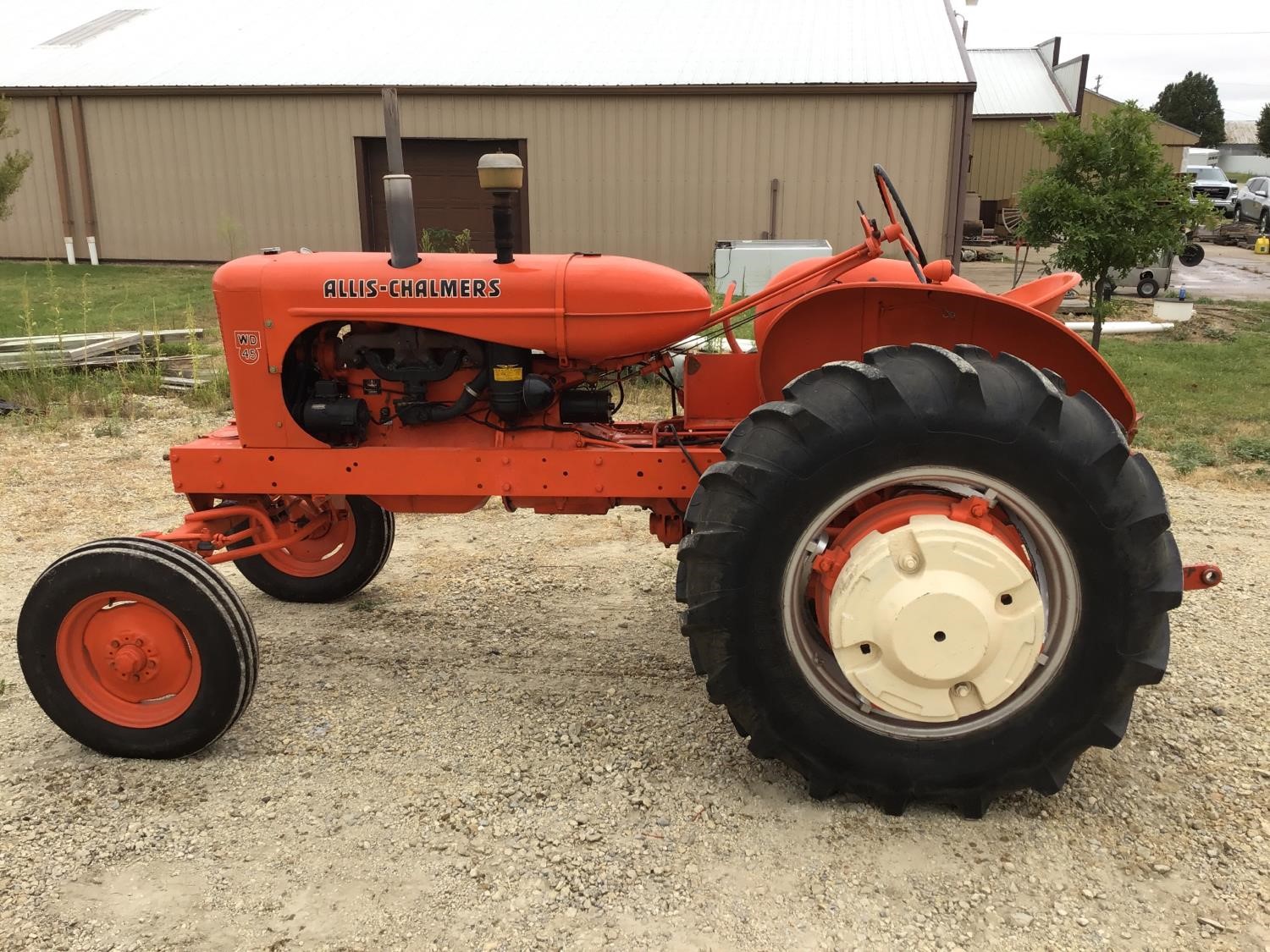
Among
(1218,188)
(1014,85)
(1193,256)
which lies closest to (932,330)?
(1193,256)

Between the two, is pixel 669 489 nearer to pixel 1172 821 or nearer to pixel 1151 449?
pixel 1172 821

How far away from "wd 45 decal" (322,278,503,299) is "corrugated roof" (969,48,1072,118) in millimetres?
25580

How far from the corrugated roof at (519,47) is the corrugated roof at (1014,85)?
10766 mm

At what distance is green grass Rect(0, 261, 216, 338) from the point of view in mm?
10547

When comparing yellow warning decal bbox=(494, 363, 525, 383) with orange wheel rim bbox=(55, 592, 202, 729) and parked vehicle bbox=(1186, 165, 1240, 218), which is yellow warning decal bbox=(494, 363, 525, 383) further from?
parked vehicle bbox=(1186, 165, 1240, 218)

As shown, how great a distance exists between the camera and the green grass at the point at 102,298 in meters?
A: 10.5

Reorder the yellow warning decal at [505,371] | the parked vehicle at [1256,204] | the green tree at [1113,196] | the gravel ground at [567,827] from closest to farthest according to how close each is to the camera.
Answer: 1. the gravel ground at [567,827]
2. the yellow warning decal at [505,371]
3. the green tree at [1113,196]
4. the parked vehicle at [1256,204]

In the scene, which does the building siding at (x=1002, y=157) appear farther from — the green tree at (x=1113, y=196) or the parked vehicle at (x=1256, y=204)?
the green tree at (x=1113, y=196)

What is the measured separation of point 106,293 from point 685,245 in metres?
8.11

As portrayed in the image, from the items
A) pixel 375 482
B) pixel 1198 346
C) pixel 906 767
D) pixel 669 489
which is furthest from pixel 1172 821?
pixel 1198 346

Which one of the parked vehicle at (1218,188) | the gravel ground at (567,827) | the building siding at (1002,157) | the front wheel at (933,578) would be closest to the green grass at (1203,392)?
the gravel ground at (567,827)

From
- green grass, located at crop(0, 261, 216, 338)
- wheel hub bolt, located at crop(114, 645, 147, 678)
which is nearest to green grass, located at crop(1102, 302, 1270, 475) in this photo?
wheel hub bolt, located at crop(114, 645, 147, 678)

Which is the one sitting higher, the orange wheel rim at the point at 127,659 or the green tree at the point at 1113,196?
the green tree at the point at 1113,196

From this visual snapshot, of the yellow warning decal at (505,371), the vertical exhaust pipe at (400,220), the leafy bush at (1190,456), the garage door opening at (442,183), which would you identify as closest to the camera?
the vertical exhaust pipe at (400,220)
